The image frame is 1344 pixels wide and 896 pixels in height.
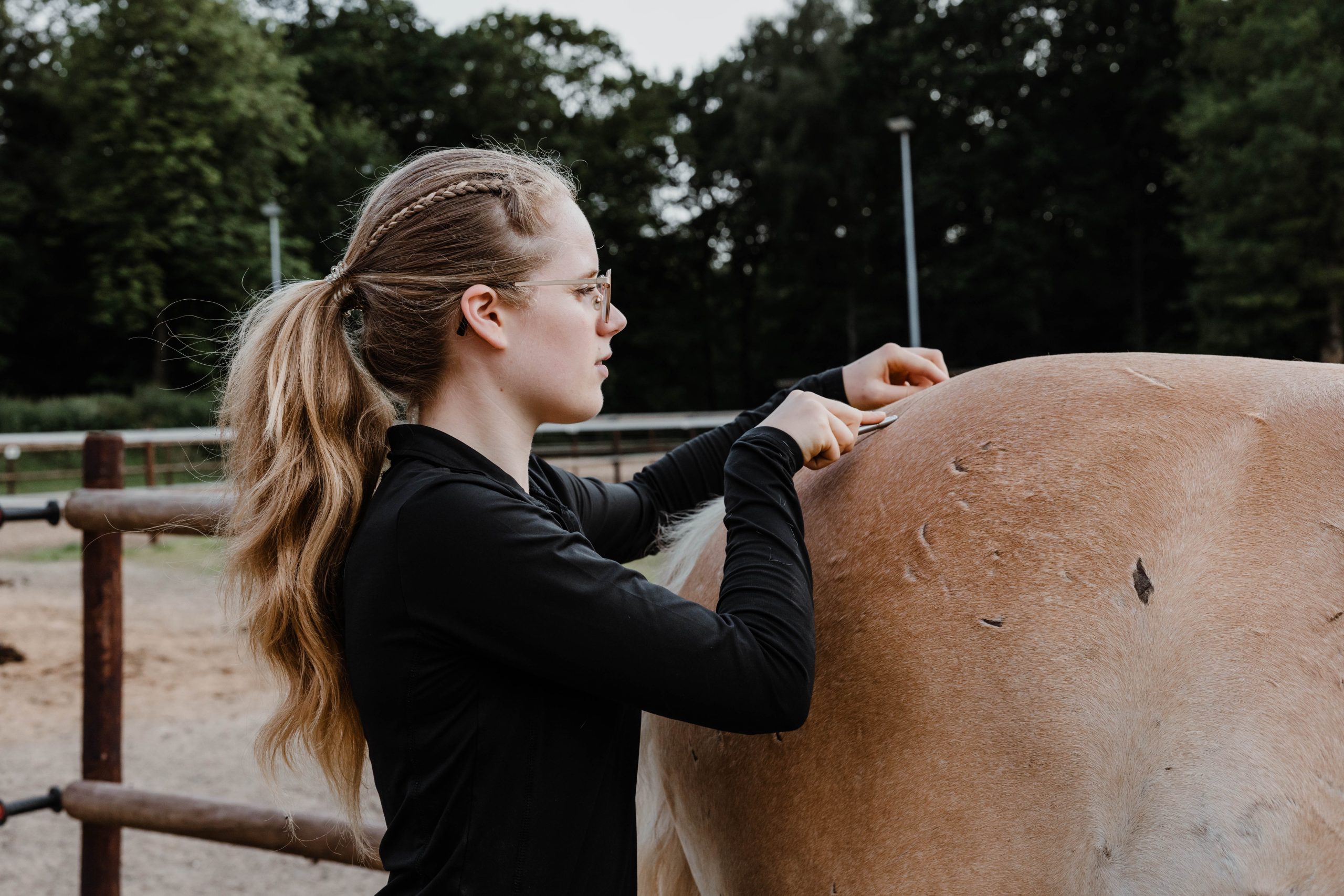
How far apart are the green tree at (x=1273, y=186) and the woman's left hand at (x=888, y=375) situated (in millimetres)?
20569

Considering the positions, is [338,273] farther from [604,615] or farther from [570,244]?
[604,615]

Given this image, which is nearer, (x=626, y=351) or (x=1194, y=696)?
(x=1194, y=696)

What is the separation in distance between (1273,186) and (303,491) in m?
21.9

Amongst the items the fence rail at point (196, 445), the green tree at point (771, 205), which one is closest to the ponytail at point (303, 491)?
the fence rail at point (196, 445)

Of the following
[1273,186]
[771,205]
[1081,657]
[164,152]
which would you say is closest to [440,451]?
[1081,657]

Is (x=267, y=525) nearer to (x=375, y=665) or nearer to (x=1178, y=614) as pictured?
(x=375, y=665)

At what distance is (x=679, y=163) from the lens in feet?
106

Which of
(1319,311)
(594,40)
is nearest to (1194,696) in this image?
(1319,311)

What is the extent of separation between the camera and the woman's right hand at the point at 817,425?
46.8 inches

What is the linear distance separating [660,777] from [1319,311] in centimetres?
2194

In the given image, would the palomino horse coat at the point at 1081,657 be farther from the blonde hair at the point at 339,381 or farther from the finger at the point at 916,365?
the blonde hair at the point at 339,381

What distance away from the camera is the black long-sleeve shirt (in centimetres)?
102

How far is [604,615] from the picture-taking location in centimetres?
102

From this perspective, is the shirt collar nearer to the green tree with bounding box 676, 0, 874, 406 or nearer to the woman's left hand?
the woman's left hand
